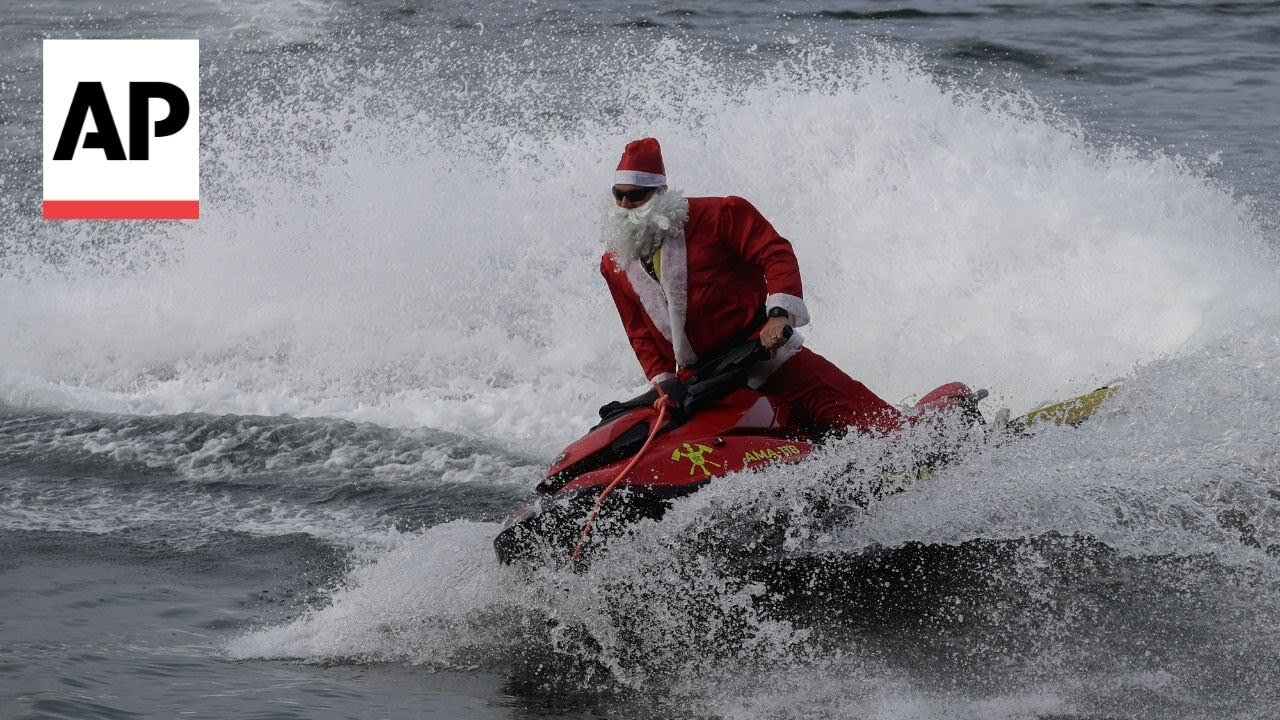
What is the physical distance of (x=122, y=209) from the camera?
39.7 feet

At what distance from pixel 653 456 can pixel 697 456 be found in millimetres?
146

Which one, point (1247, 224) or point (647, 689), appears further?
point (1247, 224)

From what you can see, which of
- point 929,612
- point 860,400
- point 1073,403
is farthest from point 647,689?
point 1073,403

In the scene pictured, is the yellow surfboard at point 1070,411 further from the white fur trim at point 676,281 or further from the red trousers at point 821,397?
the white fur trim at point 676,281

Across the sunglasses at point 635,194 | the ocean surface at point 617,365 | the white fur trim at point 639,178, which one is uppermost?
the white fur trim at point 639,178

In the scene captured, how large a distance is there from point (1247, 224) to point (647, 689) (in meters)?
7.18

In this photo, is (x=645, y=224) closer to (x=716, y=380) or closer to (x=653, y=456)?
(x=716, y=380)

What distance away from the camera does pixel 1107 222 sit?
9539 millimetres

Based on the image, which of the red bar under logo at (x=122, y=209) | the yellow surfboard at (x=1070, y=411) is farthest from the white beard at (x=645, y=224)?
the red bar under logo at (x=122, y=209)

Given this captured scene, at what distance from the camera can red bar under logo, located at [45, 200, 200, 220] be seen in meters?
11.8

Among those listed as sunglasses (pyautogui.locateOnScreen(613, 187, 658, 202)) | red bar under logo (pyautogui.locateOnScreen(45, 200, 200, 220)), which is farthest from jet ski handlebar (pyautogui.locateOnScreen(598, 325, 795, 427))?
red bar under logo (pyautogui.locateOnScreen(45, 200, 200, 220))

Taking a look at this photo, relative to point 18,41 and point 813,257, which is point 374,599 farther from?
point 18,41

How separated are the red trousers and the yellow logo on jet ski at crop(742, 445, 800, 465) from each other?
35 centimetres
